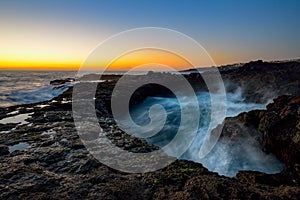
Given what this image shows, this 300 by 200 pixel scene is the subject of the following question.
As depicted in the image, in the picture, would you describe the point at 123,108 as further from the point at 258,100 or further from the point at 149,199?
the point at 149,199

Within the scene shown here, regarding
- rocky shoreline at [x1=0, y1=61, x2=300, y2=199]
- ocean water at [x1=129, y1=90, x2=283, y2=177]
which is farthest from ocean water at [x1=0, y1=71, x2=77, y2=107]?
rocky shoreline at [x1=0, y1=61, x2=300, y2=199]

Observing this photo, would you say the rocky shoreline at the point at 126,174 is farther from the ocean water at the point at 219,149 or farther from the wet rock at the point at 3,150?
the ocean water at the point at 219,149

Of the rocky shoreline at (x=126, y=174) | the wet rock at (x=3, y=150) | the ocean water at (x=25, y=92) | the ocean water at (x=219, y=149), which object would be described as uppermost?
the rocky shoreline at (x=126, y=174)

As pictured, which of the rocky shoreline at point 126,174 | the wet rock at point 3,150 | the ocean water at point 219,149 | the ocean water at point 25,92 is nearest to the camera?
the rocky shoreline at point 126,174

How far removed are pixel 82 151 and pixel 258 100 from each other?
1629 centimetres

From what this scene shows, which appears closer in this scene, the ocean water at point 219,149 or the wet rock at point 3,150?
the wet rock at point 3,150

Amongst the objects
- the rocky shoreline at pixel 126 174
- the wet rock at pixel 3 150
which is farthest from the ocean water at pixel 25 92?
the wet rock at pixel 3 150

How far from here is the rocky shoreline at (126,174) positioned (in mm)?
3838

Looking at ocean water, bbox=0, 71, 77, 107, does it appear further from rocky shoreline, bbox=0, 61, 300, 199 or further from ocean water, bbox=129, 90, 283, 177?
rocky shoreline, bbox=0, 61, 300, 199

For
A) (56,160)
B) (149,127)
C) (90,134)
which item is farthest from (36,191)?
(149,127)

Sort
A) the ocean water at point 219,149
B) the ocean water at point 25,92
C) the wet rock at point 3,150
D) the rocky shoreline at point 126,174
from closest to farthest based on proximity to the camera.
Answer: the rocky shoreline at point 126,174 → the wet rock at point 3,150 → the ocean water at point 219,149 → the ocean water at point 25,92

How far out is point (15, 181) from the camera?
4402 mm

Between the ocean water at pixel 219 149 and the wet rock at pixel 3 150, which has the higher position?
the wet rock at pixel 3 150

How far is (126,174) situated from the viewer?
15.6 feet
